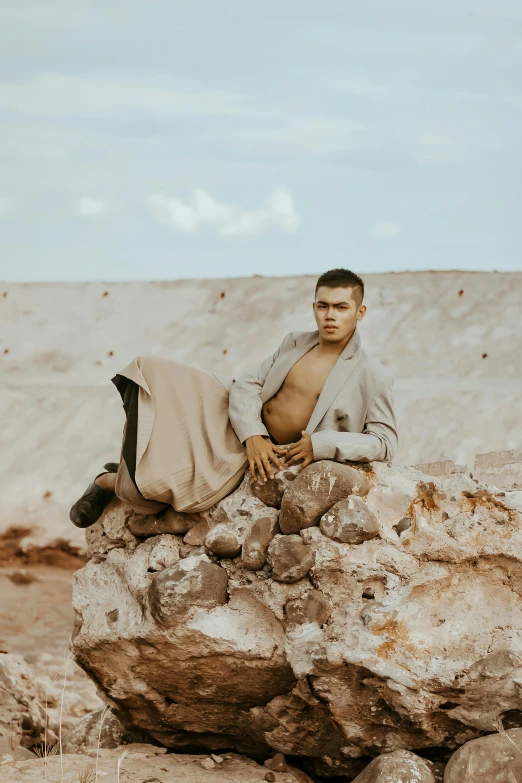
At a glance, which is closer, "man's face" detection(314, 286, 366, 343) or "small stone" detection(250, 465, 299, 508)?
"small stone" detection(250, 465, 299, 508)

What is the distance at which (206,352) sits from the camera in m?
12.6

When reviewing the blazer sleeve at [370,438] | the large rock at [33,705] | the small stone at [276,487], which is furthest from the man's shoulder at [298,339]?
the large rock at [33,705]

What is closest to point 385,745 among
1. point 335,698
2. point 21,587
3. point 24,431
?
point 335,698

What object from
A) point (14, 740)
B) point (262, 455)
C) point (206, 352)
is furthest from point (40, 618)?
point (262, 455)

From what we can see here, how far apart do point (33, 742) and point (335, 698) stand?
2503 millimetres

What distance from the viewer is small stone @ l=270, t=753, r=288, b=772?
4.67m

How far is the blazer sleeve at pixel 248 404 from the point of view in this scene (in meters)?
4.70

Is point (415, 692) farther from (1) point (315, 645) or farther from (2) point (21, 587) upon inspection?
(2) point (21, 587)

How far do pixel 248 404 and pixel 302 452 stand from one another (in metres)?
0.42

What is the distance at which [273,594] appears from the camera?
4438 mm

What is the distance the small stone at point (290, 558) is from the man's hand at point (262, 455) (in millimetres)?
319

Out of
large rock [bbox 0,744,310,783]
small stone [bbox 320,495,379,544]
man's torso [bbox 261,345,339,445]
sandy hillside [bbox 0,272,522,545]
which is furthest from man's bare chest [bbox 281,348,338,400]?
sandy hillside [bbox 0,272,522,545]

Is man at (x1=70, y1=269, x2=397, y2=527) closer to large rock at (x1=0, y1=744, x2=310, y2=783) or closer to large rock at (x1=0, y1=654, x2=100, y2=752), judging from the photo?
large rock at (x1=0, y1=744, x2=310, y2=783)

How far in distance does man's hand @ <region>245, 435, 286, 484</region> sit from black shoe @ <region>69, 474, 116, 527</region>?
2.80 ft
